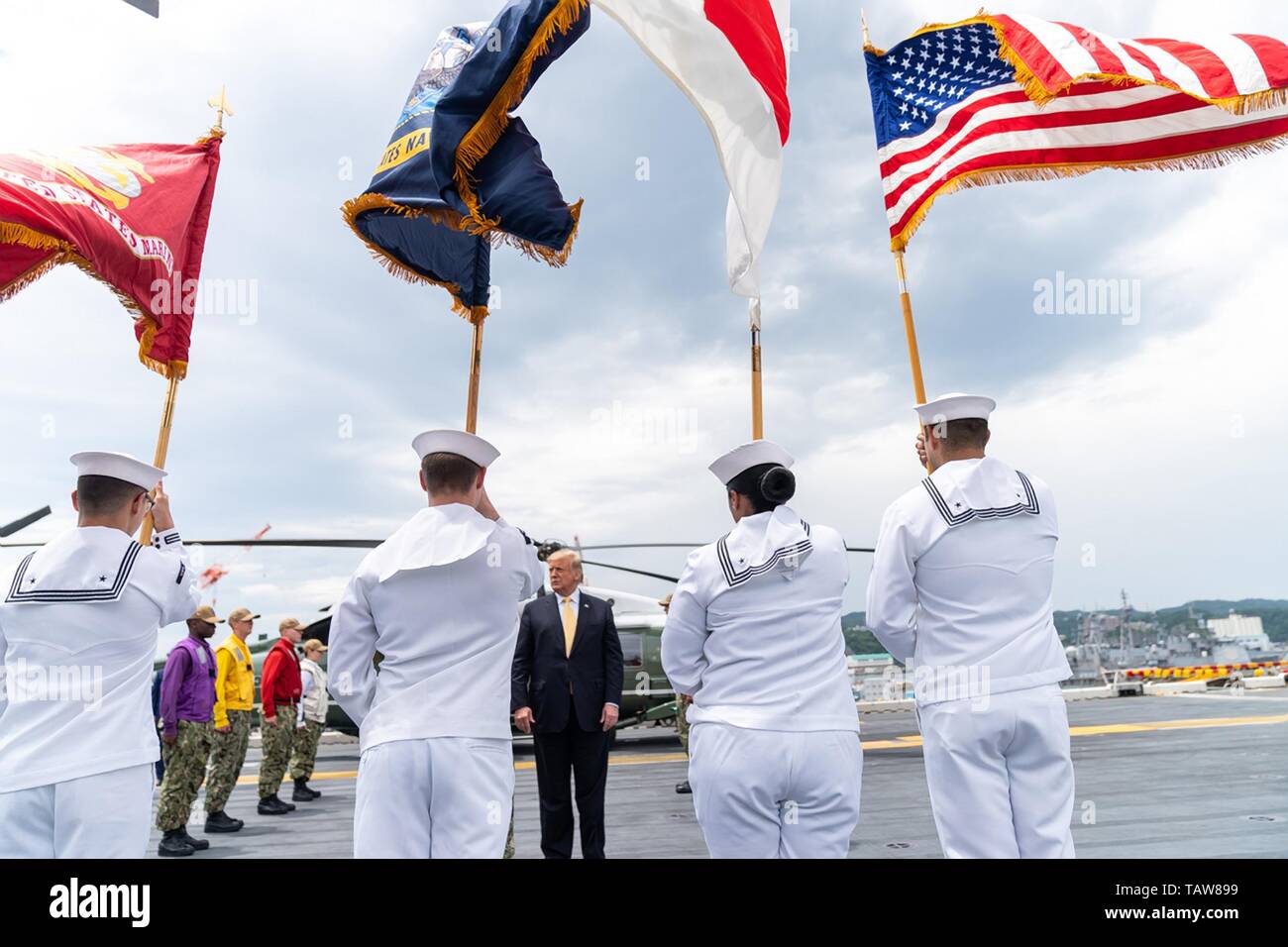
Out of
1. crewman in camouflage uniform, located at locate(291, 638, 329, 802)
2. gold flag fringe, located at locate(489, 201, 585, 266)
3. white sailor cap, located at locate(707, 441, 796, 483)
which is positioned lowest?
crewman in camouflage uniform, located at locate(291, 638, 329, 802)

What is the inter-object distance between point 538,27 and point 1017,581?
3122 millimetres

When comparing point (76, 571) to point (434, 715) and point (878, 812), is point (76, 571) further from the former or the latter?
point (878, 812)

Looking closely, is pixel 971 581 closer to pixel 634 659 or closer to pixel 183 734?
pixel 183 734

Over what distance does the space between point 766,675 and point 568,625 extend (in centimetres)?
271

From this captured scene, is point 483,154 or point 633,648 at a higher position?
point 483,154

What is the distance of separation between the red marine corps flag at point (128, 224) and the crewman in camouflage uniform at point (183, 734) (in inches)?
115

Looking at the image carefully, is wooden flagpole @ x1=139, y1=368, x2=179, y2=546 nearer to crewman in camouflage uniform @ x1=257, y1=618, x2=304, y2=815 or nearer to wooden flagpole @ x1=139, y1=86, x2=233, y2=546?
wooden flagpole @ x1=139, y1=86, x2=233, y2=546

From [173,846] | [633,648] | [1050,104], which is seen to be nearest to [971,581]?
[1050,104]

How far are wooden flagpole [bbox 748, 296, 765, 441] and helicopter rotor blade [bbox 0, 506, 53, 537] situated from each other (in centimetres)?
1924

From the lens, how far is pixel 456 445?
10.6 feet

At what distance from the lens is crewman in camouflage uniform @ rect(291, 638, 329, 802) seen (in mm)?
9742

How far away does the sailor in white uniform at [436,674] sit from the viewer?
2.89 meters

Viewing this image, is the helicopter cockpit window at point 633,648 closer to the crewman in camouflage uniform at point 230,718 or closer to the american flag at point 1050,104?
the crewman in camouflage uniform at point 230,718

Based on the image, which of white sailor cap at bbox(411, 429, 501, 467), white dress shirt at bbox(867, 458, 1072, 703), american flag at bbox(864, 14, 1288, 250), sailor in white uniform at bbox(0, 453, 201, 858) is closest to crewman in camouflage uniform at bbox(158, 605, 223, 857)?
sailor in white uniform at bbox(0, 453, 201, 858)
